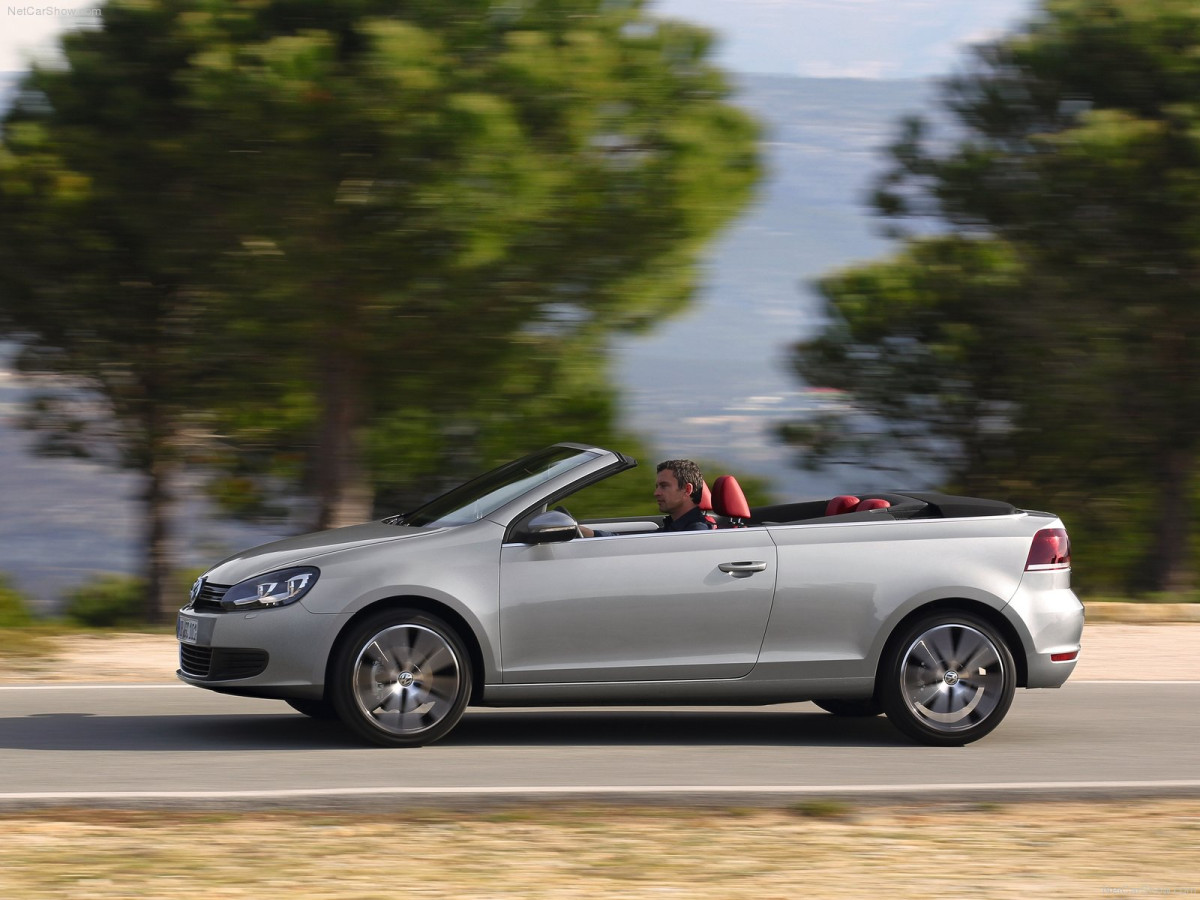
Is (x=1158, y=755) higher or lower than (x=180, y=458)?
lower

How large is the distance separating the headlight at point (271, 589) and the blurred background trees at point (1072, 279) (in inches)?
560

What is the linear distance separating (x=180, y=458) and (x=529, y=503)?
14039mm

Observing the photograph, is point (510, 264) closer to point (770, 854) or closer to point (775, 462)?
point (775, 462)

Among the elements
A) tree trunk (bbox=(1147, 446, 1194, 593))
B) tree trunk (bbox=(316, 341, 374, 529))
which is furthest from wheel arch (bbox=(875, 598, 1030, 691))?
tree trunk (bbox=(1147, 446, 1194, 593))

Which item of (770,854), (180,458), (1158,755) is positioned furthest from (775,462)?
(770,854)

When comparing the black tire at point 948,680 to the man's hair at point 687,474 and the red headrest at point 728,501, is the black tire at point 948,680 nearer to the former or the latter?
the red headrest at point 728,501

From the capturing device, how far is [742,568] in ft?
27.0

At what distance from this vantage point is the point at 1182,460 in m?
21.0

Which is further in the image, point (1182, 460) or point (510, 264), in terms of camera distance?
point (1182, 460)

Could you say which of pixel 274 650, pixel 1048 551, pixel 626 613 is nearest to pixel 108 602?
pixel 274 650

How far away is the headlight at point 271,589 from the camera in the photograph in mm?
7930

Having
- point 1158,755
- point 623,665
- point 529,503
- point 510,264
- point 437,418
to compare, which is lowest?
point 1158,755

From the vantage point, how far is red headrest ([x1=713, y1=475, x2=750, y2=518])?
8.55 metres

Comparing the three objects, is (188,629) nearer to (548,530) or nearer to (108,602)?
(548,530)
